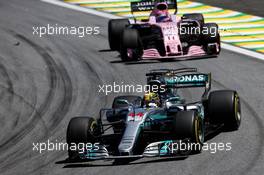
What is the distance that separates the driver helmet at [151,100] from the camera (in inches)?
647

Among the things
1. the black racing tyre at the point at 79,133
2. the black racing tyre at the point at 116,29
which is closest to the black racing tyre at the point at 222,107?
the black racing tyre at the point at 79,133

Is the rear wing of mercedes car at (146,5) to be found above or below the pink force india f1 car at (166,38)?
above

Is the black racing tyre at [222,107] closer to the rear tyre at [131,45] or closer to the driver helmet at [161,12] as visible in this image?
the rear tyre at [131,45]

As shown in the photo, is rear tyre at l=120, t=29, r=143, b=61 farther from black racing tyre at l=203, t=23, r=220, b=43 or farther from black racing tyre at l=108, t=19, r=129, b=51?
black racing tyre at l=203, t=23, r=220, b=43

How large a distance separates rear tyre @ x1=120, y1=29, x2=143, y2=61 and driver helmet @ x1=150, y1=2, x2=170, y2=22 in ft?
4.36

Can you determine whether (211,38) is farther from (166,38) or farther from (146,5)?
(146,5)

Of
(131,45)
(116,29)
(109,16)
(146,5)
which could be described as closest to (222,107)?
(131,45)

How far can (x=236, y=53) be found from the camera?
25688mm

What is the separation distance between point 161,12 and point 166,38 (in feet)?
5.09

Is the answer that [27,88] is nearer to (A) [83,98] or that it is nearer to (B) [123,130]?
(A) [83,98]

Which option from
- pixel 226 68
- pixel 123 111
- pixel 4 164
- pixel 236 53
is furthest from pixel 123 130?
pixel 236 53

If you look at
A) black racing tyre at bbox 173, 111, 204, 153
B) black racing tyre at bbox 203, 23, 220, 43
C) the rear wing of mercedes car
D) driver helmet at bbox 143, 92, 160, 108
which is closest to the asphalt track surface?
black racing tyre at bbox 173, 111, 204, 153

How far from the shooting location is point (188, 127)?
15008 millimetres

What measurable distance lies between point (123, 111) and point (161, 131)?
103cm
